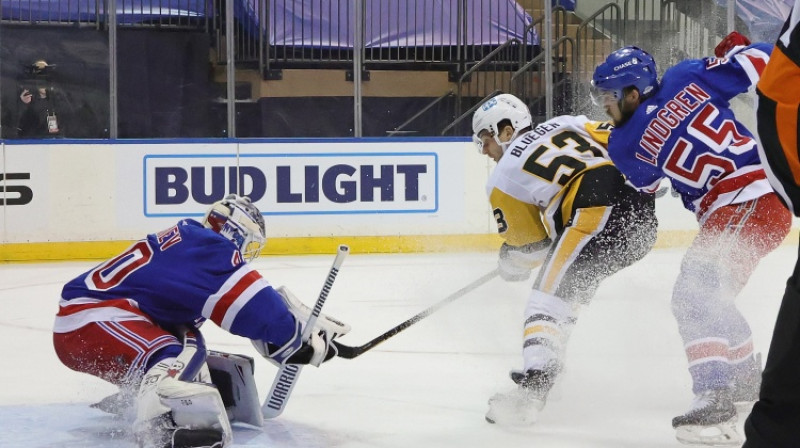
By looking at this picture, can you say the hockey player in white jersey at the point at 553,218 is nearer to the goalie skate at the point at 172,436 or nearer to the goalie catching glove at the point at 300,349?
the goalie catching glove at the point at 300,349

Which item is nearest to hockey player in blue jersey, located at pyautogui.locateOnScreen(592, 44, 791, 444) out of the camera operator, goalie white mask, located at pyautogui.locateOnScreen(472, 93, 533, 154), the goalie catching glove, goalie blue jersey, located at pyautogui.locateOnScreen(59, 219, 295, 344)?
goalie white mask, located at pyautogui.locateOnScreen(472, 93, 533, 154)

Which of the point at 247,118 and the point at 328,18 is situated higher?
the point at 328,18

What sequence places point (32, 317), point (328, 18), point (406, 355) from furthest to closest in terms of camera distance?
point (328, 18)
point (32, 317)
point (406, 355)

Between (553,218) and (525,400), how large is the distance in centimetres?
61

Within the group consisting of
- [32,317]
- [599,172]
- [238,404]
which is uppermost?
[599,172]

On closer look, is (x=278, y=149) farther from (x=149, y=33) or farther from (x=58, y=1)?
(x=58, y=1)

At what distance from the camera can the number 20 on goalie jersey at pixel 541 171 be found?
3191 mm

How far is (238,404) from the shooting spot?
2.92m

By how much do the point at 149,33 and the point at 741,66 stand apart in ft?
18.7

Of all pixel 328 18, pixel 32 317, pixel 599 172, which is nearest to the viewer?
pixel 599 172

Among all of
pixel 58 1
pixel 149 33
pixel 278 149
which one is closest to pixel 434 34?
pixel 278 149

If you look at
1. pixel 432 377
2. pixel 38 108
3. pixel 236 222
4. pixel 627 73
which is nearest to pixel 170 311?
pixel 236 222

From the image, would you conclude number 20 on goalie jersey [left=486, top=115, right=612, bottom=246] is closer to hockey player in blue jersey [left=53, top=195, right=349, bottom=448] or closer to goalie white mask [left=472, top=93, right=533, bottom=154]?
goalie white mask [left=472, top=93, right=533, bottom=154]

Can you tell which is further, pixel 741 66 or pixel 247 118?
pixel 247 118
